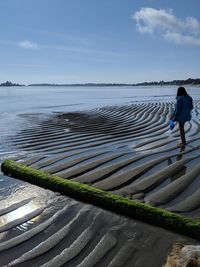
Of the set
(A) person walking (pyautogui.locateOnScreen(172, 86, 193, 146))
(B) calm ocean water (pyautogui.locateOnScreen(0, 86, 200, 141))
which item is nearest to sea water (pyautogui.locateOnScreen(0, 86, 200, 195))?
(B) calm ocean water (pyautogui.locateOnScreen(0, 86, 200, 141))

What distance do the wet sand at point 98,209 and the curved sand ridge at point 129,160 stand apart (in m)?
0.02

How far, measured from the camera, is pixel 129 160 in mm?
9023

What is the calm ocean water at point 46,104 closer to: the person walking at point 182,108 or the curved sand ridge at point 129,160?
the curved sand ridge at point 129,160

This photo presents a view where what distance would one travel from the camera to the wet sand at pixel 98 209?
4.42 meters

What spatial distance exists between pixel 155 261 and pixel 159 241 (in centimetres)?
52

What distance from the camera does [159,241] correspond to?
4.67 m

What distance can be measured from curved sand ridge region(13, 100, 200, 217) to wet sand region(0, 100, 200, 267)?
0.8 inches

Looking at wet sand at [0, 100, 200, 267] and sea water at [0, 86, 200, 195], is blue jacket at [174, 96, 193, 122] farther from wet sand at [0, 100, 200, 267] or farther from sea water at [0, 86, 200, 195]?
sea water at [0, 86, 200, 195]

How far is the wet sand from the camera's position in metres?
4.42

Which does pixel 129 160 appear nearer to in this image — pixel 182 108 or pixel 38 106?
pixel 182 108

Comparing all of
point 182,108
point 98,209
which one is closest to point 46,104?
point 182,108

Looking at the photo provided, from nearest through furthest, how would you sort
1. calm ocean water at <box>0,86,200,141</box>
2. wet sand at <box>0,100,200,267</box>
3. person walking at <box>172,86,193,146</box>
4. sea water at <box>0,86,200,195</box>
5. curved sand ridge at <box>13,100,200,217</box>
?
wet sand at <box>0,100,200,267</box>, curved sand ridge at <box>13,100,200,217</box>, person walking at <box>172,86,193,146</box>, sea water at <box>0,86,200,195</box>, calm ocean water at <box>0,86,200,141</box>

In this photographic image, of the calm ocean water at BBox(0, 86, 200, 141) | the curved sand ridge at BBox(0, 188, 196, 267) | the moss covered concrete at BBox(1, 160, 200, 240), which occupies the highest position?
the calm ocean water at BBox(0, 86, 200, 141)

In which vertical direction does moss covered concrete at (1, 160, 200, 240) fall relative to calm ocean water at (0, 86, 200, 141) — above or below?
below
